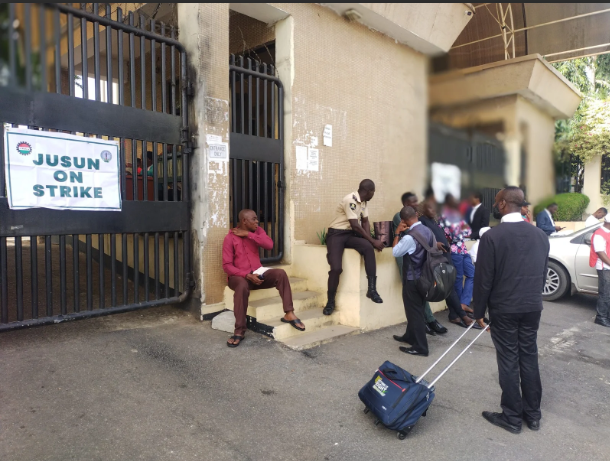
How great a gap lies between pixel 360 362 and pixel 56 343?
3.13 meters

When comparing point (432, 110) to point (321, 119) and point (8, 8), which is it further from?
point (8, 8)

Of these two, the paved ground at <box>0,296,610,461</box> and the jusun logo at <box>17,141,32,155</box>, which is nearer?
the paved ground at <box>0,296,610,461</box>

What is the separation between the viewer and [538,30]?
1158cm

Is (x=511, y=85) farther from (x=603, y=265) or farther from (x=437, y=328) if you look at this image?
(x=437, y=328)

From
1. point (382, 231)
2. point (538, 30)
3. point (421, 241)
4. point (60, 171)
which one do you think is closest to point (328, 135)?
point (382, 231)

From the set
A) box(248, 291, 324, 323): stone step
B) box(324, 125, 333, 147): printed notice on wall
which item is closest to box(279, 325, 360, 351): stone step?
box(248, 291, 324, 323): stone step

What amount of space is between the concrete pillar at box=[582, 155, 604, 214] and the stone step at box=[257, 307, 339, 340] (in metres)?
15.4

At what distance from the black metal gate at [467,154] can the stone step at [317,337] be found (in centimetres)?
263

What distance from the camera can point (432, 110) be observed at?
6.59 m

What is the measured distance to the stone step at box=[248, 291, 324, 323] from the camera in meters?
4.97

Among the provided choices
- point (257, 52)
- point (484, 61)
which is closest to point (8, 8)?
point (257, 52)

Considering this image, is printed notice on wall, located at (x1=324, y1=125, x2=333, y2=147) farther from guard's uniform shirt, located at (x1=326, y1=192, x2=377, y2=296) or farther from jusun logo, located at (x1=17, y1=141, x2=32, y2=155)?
jusun logo, located at (x1=17, y1=141, x2=32, y2=155)

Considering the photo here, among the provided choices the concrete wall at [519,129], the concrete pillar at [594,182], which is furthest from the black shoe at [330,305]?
the concrete pillar at [594,182]

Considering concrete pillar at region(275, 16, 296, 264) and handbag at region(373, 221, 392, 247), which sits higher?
concrete pillar at region(275, 16, 296, 264)
